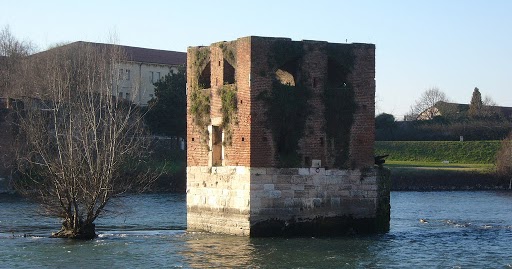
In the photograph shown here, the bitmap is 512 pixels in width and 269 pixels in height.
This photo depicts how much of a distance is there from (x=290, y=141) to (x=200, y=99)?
377 centimetres

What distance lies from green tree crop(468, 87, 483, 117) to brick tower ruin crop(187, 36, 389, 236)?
196 ft

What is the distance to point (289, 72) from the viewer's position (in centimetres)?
2902

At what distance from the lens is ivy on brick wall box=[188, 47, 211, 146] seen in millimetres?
29438

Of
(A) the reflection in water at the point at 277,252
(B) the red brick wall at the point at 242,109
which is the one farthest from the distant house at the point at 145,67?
(A) the reflection in water at the point at 277,252

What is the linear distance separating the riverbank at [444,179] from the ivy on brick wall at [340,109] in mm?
35661

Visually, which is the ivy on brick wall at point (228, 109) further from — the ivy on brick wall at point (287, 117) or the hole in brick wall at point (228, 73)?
the ivy on brick wall at point (287, 117)

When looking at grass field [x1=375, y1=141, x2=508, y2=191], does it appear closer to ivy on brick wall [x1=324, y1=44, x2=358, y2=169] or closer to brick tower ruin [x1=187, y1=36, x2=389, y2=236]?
brick tower ruin [x1=187, y1=36, x2=389, y2=236]

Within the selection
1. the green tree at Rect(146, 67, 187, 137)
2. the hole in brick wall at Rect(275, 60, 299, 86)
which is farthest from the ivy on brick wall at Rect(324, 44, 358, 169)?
the green tree at Rect(146, 67, 187, 137)

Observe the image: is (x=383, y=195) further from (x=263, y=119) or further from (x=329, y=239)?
(x=263, y=119)

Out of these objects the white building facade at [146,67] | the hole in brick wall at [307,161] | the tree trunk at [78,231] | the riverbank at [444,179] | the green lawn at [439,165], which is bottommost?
the tree trunk at [78,231]

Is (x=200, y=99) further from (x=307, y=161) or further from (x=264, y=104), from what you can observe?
(x=307, y=161)

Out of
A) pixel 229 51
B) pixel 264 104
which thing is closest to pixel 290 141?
pixel 264 104

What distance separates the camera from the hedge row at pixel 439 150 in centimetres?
7500

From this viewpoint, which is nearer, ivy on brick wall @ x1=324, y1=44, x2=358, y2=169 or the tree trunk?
the tree trunk
